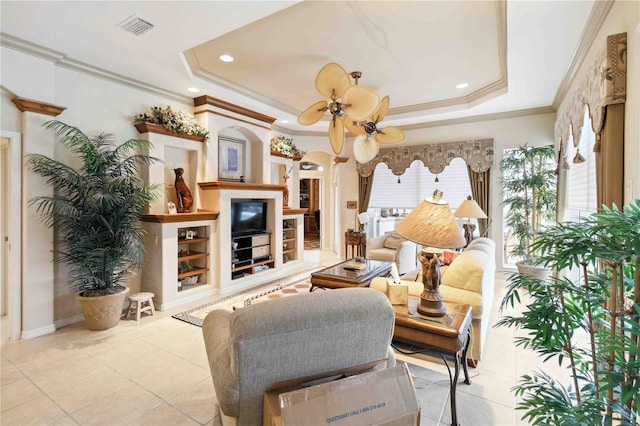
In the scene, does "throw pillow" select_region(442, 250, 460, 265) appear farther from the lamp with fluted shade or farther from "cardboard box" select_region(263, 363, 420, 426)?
"cardboard box" select_region(263, 363, 420, 426)

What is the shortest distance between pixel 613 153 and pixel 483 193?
12.5ft

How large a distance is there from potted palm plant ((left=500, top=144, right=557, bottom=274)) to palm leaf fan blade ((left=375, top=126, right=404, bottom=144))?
7.75ft

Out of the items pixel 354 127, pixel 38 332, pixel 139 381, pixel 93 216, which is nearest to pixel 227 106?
pixel 354 127

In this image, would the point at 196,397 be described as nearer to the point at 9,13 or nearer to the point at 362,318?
the point at 362,318

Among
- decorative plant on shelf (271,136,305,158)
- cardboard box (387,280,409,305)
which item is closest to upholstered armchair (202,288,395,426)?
cardboard box (387,280,409,305)

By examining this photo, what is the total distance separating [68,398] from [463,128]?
657 centimetres

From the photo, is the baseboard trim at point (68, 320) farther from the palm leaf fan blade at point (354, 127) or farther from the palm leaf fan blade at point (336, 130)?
the palm leaf fan blade at point (354, 127)

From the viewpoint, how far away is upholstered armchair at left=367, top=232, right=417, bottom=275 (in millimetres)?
5223

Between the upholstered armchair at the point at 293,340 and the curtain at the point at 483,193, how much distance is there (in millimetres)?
4900

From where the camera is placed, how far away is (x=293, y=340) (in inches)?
50.7

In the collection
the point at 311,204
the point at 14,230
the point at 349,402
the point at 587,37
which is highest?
the point at 587,37

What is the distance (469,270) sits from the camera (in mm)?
2514

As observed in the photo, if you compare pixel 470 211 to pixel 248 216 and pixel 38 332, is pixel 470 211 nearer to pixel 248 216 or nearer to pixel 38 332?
pixel 248 216

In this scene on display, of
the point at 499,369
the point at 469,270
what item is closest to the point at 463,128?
the point at 469,270
